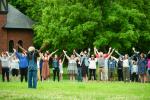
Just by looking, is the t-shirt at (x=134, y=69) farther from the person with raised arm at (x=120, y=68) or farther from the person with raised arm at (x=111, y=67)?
the person with raised arm at (x=111, y=67)

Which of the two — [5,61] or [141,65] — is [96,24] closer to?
[141,65]

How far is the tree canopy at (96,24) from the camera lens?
41500mm

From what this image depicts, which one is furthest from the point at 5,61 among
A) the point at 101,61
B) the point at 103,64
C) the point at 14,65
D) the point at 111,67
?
the point at 111,67

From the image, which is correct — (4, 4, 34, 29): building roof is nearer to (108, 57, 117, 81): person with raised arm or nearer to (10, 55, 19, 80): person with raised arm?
(10, 55, 19, 80): person with raised arm

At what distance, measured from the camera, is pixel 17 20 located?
5572 centimetres

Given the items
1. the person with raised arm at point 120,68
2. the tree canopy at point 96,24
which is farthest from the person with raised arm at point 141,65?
the tree canopy at point 96,24

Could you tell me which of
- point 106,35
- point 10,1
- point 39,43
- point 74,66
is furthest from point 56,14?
point 10,1

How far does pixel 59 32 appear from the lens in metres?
43.0

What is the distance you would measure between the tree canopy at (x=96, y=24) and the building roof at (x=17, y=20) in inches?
394

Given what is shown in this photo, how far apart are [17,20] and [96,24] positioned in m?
16.1

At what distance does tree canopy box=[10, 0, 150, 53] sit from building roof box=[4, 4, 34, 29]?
10000 millimetres

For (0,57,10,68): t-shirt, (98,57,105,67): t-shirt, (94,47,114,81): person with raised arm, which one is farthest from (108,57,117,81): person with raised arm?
(0,57,10,68): t-shirt

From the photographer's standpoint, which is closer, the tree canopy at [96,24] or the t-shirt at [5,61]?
the t-shirt at [5,61]

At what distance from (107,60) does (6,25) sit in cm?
2454
